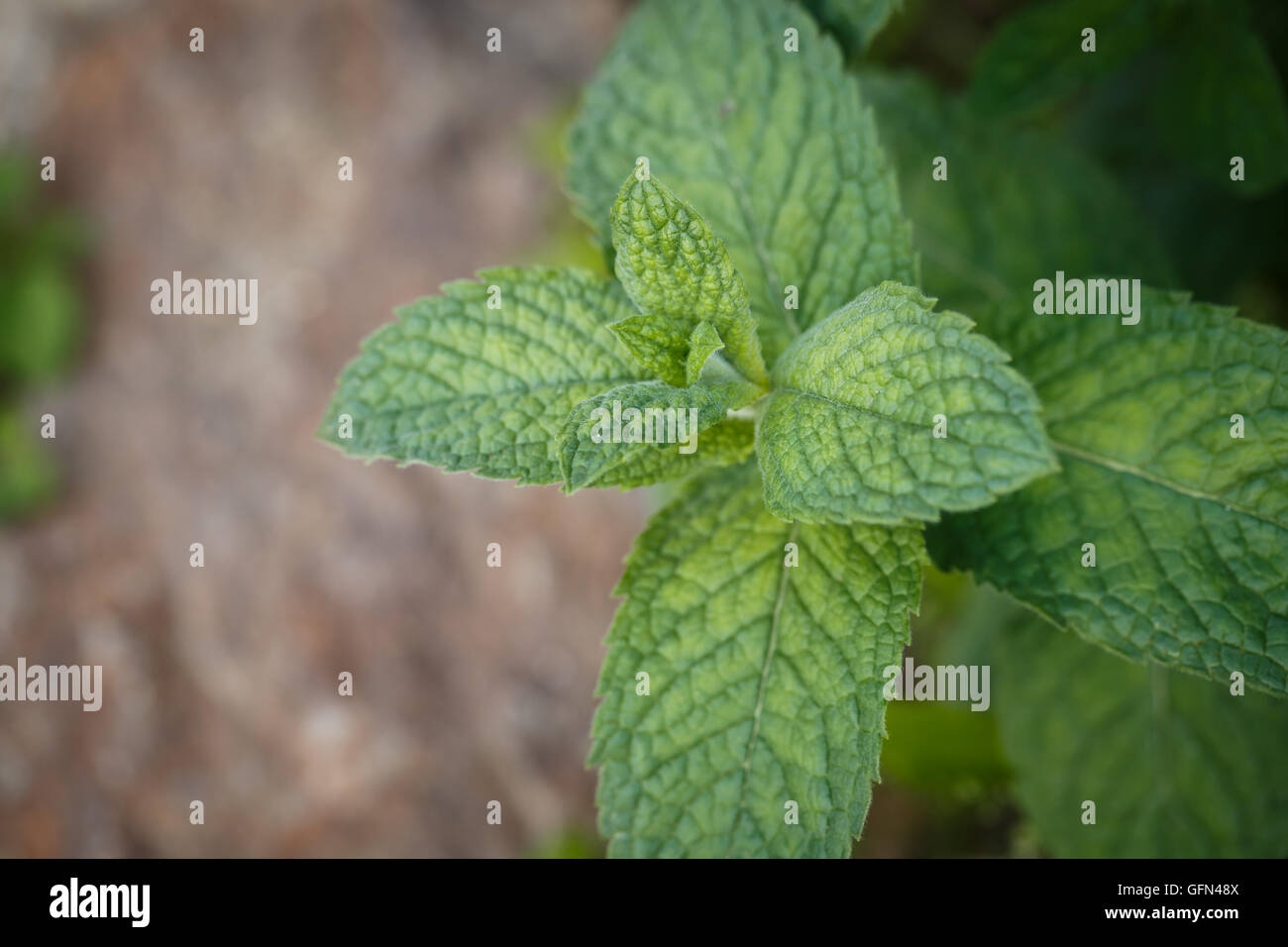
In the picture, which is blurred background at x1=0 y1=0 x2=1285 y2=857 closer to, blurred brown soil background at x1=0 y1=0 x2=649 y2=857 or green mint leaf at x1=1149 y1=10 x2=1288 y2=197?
blurred brown soil background at x1=0 y1=0 x2=649 y2=857

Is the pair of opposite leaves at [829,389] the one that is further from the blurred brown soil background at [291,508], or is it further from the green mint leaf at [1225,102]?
the blurred brown soil background at [291,508]

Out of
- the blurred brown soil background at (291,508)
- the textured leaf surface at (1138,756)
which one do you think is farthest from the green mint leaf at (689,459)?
the blurred brown soil background at (291,508)

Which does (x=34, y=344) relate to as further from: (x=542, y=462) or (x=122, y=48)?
(x=542, y=462)

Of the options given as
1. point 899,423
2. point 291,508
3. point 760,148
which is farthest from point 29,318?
point 899,423

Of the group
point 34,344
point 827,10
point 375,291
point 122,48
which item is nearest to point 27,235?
point 34,344

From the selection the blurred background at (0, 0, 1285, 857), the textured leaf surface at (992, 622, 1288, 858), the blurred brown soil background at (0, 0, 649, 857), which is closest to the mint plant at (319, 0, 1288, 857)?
the textured leaf surface at (992, 622, 1288, 858)
